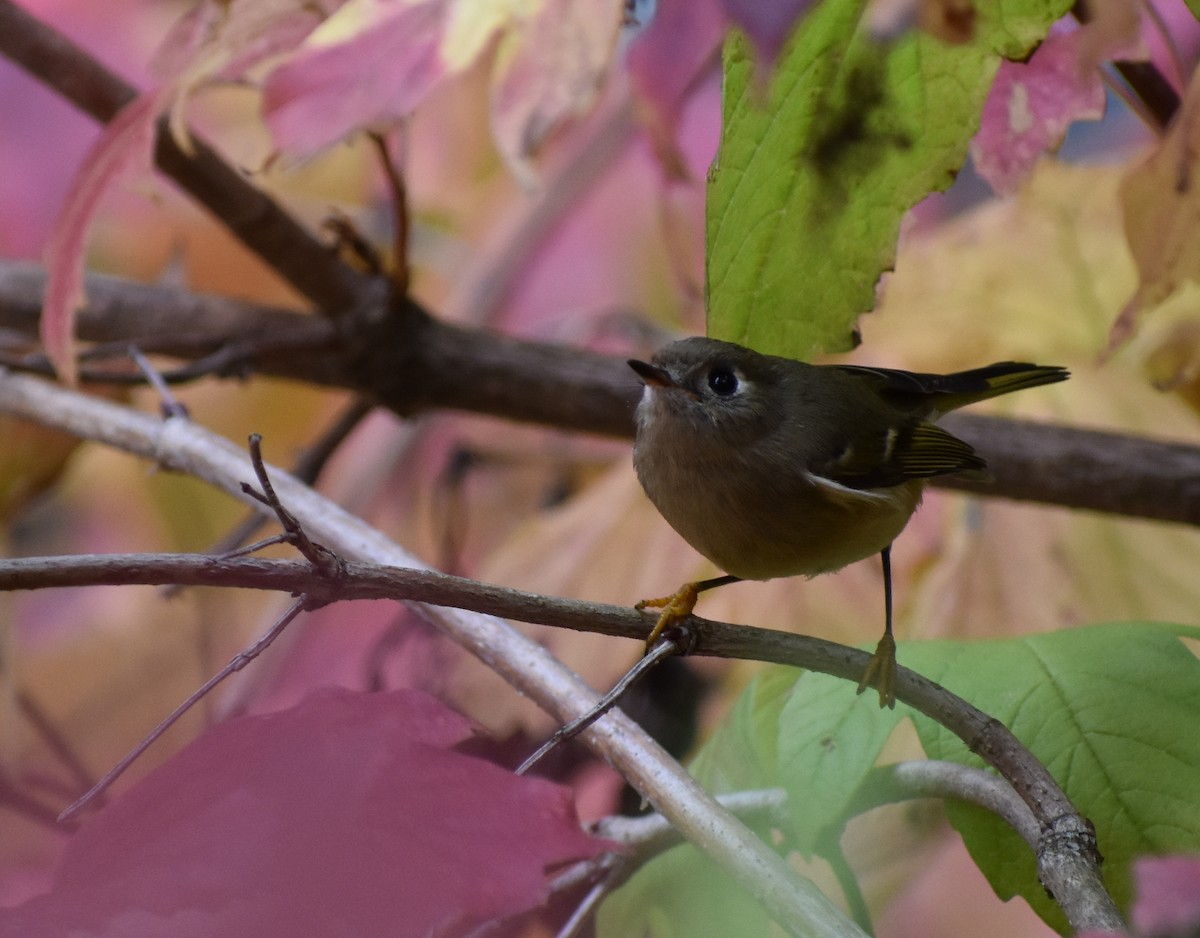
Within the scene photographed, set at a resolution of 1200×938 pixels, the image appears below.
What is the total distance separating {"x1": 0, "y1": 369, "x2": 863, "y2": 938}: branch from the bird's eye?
1.17 ft

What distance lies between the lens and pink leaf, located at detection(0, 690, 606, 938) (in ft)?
1.28

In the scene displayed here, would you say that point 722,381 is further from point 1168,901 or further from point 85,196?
point 1168,901

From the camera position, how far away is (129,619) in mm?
1568

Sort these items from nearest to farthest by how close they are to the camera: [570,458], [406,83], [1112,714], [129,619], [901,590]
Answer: [1112,714] → [406,83] → [901,590] → [570,458] → [129,619]

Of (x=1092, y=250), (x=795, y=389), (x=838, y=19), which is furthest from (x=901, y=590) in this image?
(x=838, y=19)

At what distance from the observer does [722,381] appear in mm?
1011

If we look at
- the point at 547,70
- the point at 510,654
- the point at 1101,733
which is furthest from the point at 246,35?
the point at 1101,733

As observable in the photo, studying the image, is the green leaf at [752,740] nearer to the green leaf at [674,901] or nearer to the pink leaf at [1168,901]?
the green leaf at [674,901]

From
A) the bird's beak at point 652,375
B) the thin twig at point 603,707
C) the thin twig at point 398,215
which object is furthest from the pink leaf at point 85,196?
the thin twig at point 603,707

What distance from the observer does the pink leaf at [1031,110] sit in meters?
0.73

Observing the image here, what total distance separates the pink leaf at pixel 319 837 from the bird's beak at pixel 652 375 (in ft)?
1.61

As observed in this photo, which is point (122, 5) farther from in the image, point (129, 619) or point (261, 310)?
point (129, 619)

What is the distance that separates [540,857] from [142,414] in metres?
0.69

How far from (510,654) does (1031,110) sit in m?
0.48
